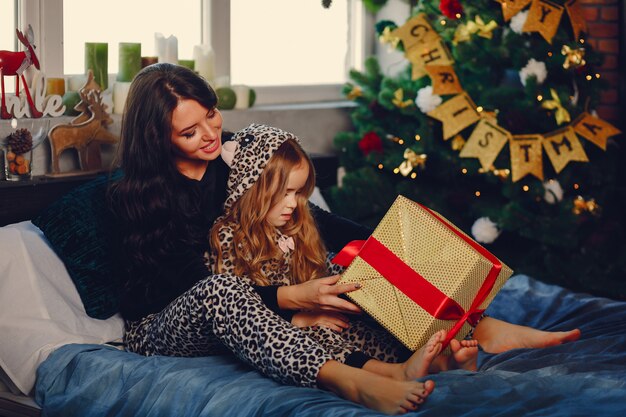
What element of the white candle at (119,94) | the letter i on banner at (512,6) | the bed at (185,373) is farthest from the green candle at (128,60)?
the letter i on banner at (512,6)

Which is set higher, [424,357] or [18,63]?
[18,63]

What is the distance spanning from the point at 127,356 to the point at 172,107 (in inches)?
25.3

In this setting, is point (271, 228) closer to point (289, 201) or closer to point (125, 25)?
point (289, 201)

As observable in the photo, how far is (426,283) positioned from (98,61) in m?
1.44

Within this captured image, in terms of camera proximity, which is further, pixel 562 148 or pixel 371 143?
pixel 371 143

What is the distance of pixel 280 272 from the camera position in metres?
2.38

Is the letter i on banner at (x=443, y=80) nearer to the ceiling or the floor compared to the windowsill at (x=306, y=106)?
nearer to the ceiling

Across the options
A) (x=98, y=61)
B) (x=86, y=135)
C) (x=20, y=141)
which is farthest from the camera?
(x=98, y=61)

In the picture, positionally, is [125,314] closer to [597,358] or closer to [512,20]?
[597,358]

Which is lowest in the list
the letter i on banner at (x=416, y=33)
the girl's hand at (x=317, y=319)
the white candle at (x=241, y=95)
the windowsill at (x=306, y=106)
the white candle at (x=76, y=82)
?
the girl's hand at (x=317, y=319)

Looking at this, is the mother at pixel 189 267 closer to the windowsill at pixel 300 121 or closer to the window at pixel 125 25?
the windowsill at pixel 300 121

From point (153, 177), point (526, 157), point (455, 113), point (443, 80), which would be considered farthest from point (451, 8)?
point (153, 177)

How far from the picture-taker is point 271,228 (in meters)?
2.35

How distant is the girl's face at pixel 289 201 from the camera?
2.36 meters
